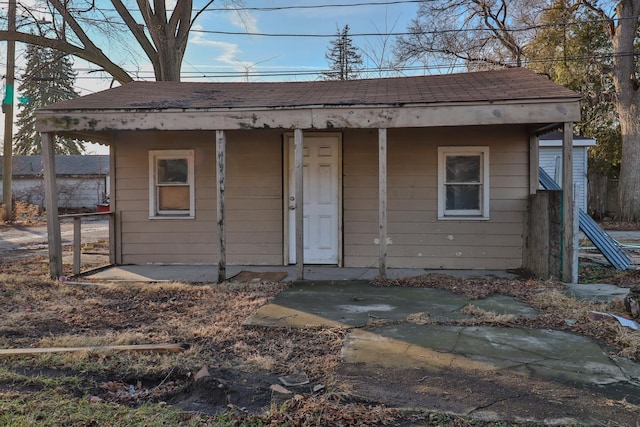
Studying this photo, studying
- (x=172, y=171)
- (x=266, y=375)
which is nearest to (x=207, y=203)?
(x=172, y=171)

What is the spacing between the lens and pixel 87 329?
14.0 ft

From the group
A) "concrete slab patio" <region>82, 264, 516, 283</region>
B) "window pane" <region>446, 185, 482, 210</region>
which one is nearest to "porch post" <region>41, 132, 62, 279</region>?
"concrete slab patio" <region>82, 264, 516, 283</region>

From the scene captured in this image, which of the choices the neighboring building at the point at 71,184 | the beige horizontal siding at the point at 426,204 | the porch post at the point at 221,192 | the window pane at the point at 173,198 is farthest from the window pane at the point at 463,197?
the neighboring building at the point at 71,184

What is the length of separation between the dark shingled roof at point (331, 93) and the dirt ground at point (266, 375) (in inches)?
108

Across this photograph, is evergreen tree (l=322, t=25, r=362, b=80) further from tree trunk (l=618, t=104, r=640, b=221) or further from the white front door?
the white front door

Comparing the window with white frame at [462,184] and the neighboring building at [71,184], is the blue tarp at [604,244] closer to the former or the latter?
the window with white frame at [462,184]

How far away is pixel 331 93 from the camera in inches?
281

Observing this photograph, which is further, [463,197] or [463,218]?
[463,197]

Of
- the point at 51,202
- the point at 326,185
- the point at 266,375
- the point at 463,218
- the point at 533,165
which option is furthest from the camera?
the point at 326,185

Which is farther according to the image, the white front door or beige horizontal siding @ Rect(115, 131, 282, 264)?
beige horizontal siding @ Rect(115, 131, 282, 264)

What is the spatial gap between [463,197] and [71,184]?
27986 millimetres

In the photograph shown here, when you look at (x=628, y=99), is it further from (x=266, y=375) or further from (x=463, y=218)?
(x=266, y=375)

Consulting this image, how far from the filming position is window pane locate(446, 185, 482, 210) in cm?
748

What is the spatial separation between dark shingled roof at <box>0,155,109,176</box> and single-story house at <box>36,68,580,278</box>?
2341cm
